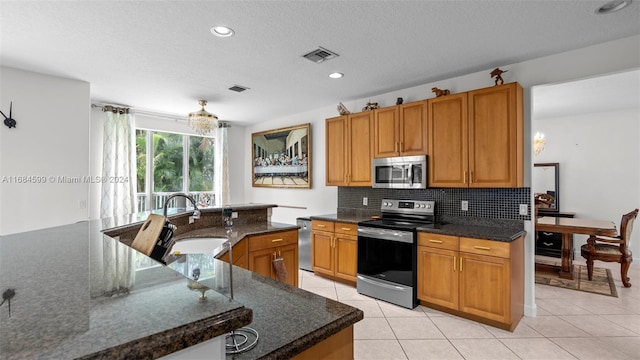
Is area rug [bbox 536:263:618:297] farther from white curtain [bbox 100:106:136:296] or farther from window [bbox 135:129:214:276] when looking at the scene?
white curtain [bbox 100:106:136:296]

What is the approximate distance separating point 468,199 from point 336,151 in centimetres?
Result: 179

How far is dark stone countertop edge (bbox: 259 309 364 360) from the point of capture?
791mm

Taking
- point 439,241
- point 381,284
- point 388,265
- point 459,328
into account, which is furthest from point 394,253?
point 459,328

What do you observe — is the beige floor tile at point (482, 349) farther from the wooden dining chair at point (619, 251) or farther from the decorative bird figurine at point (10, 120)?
the decorative bird figurine at point (10, 120)

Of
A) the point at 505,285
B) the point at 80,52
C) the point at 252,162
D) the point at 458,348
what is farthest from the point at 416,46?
the point at 252,162

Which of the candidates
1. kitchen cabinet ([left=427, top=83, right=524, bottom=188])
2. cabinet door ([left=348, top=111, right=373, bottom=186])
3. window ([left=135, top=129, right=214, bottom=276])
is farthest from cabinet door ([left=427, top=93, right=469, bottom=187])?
window ([left=135, top=129, right=214, bottom=276])

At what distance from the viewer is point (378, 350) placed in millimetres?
2420

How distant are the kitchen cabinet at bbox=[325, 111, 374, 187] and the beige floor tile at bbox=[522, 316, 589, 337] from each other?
217cm

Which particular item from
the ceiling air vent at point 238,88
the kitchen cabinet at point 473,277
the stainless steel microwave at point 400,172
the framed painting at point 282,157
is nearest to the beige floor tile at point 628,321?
the kitchen cabinet at point 473,277

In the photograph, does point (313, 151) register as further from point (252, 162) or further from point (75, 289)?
point (75, 289)

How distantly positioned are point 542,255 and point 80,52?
6.81 metres

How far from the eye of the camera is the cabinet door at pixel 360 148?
3916 mm

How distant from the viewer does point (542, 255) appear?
511 cm

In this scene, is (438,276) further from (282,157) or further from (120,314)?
(282,157)
